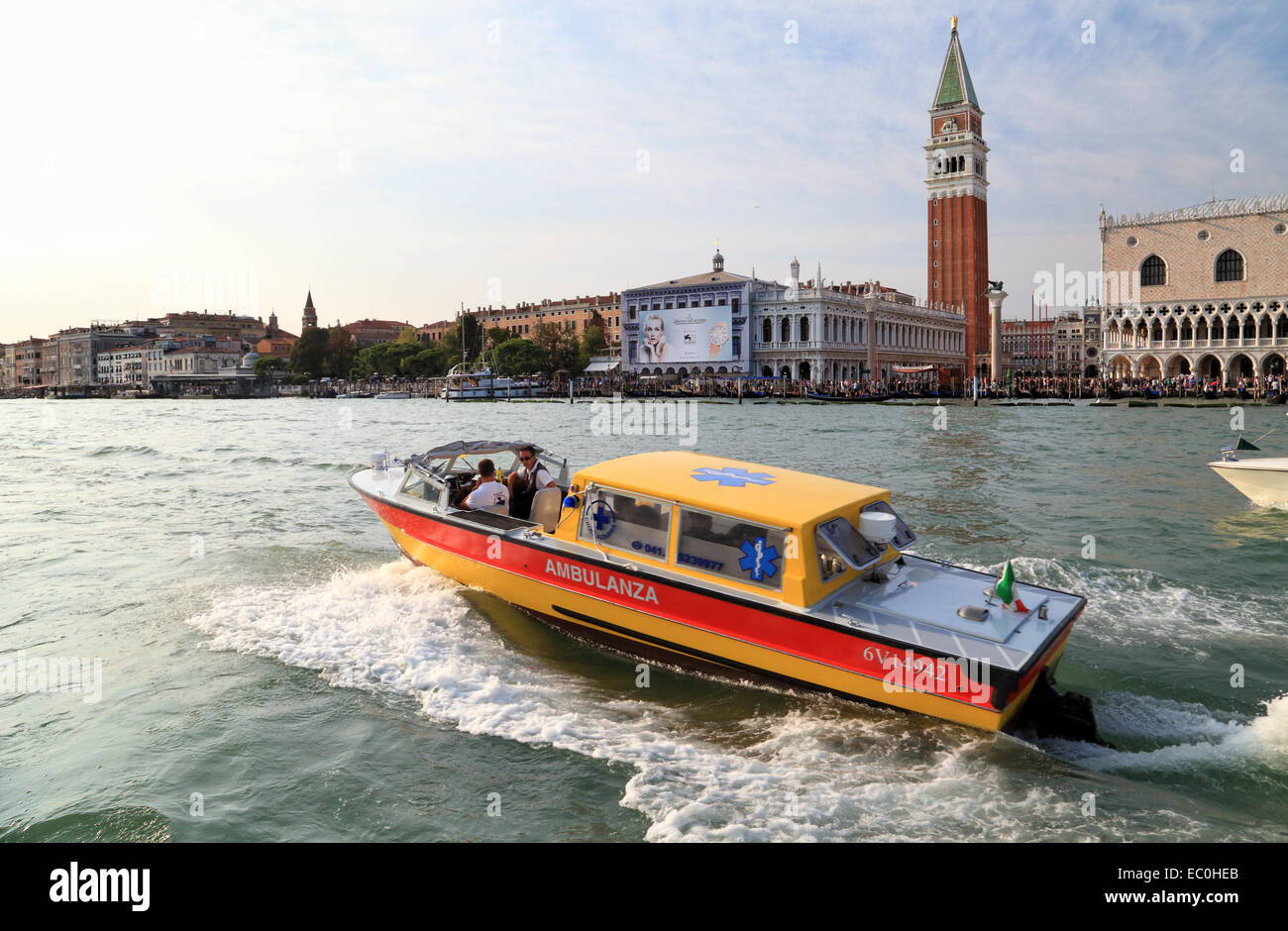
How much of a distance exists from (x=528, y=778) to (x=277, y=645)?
3763 mm

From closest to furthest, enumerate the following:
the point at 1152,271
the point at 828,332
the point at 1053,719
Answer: the point at 1053,719, the point at 1152,271, the point at 828,332

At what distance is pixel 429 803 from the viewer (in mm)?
5055

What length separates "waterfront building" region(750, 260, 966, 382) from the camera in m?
90.5

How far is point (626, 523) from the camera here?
7109 millimetres

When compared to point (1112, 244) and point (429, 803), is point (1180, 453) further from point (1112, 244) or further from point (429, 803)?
point (1112, 244)

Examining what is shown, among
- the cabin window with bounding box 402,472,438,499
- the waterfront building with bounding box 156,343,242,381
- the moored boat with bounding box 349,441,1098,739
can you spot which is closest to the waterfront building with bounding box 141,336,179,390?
the waterfront building with bounding box 156,343,242,381

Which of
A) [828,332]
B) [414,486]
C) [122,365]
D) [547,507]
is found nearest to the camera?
[547,507]

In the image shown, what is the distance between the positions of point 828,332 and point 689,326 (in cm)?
1565

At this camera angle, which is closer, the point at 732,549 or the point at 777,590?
the point at 777,590

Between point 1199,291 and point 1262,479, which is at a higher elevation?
→ point 1199,291

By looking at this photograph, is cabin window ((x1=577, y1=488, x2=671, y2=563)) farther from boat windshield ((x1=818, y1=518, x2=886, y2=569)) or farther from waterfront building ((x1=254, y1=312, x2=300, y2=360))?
waterfront building ((x1=254, y1=312, x2=300, y2=360))

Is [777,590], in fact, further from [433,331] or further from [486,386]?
[433,331]

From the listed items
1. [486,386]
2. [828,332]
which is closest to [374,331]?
[486,386]
